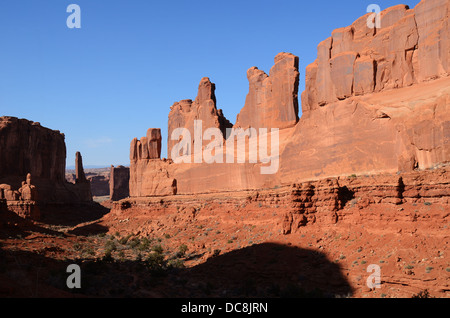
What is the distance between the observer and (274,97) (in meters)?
32.6

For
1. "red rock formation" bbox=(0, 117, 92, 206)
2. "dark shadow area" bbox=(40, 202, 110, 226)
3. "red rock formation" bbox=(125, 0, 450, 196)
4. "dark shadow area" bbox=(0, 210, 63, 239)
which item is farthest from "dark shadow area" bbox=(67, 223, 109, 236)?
"red rock formation" bbox=(125, 0, 450, 196)

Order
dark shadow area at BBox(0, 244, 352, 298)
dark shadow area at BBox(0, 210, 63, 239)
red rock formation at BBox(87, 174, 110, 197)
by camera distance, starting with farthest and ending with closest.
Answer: red rock formation at BBox(87, 174, 110, 197)
dark shadow area at BBox(0, 210, 63, 239)
dark shadow area at BBox(0, 244, 352, 298)

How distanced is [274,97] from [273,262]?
54.2 ft

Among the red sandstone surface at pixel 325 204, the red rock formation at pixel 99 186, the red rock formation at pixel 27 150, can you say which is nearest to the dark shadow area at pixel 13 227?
the red sandstone surface at pixel 325 204

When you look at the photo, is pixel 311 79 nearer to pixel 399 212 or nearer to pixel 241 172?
pixel 241 172

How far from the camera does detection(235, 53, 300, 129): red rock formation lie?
101 ft

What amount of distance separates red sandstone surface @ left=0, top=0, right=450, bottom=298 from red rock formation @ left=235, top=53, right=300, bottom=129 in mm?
115

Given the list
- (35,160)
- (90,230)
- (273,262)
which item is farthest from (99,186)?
(273,262)

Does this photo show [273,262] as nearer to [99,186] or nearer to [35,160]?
[35,160]

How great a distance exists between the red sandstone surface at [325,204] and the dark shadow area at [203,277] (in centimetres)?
8

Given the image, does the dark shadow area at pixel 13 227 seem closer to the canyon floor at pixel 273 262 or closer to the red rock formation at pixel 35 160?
the canyon floor at pixel 273 262

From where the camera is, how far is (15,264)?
1809cm

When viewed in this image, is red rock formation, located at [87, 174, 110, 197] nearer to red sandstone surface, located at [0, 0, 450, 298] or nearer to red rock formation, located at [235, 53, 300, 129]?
red sandstone surface, located at [0, 0, 450, 298]
